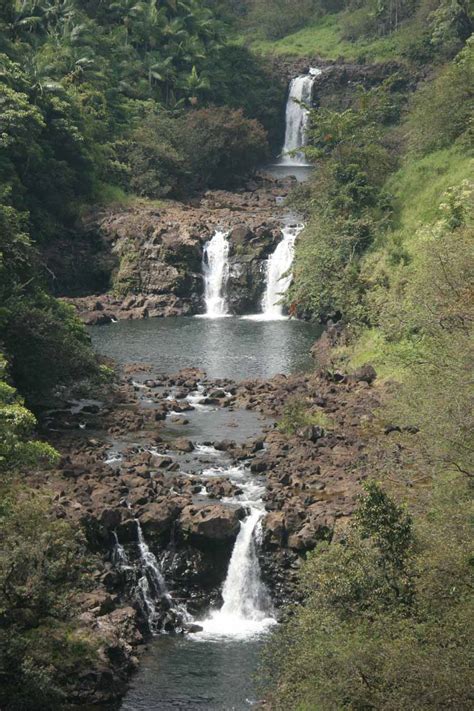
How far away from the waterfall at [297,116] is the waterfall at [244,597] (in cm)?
6720

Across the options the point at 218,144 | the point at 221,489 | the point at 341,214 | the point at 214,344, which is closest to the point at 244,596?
the point at 221,489

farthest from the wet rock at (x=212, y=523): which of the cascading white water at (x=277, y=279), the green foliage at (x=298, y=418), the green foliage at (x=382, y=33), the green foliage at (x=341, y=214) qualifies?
the green foliage at (x=382, y=33)

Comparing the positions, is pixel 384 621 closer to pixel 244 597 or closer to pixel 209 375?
pixel 244 597

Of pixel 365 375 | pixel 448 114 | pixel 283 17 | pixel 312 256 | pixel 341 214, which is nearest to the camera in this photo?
pixel 365 375

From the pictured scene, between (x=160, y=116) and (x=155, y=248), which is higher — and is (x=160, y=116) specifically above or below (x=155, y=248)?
above

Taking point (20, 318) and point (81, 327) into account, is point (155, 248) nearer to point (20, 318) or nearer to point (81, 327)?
point (81, 327)

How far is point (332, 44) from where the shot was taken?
354 feet

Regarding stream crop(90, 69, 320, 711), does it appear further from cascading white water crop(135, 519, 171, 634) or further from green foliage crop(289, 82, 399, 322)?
green foliage crop(289, 82, 399, 322)

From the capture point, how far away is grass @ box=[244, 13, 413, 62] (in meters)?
100

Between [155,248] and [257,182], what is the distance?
1959 cm

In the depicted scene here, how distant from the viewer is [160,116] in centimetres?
8562

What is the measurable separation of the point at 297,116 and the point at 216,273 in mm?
35357

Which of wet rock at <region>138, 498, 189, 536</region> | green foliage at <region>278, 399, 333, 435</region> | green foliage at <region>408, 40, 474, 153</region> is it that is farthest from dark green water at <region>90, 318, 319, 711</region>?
green foliage at <region>408, 40, 474, 153</region>

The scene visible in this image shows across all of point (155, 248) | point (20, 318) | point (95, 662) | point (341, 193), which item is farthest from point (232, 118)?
point (95, 662)
